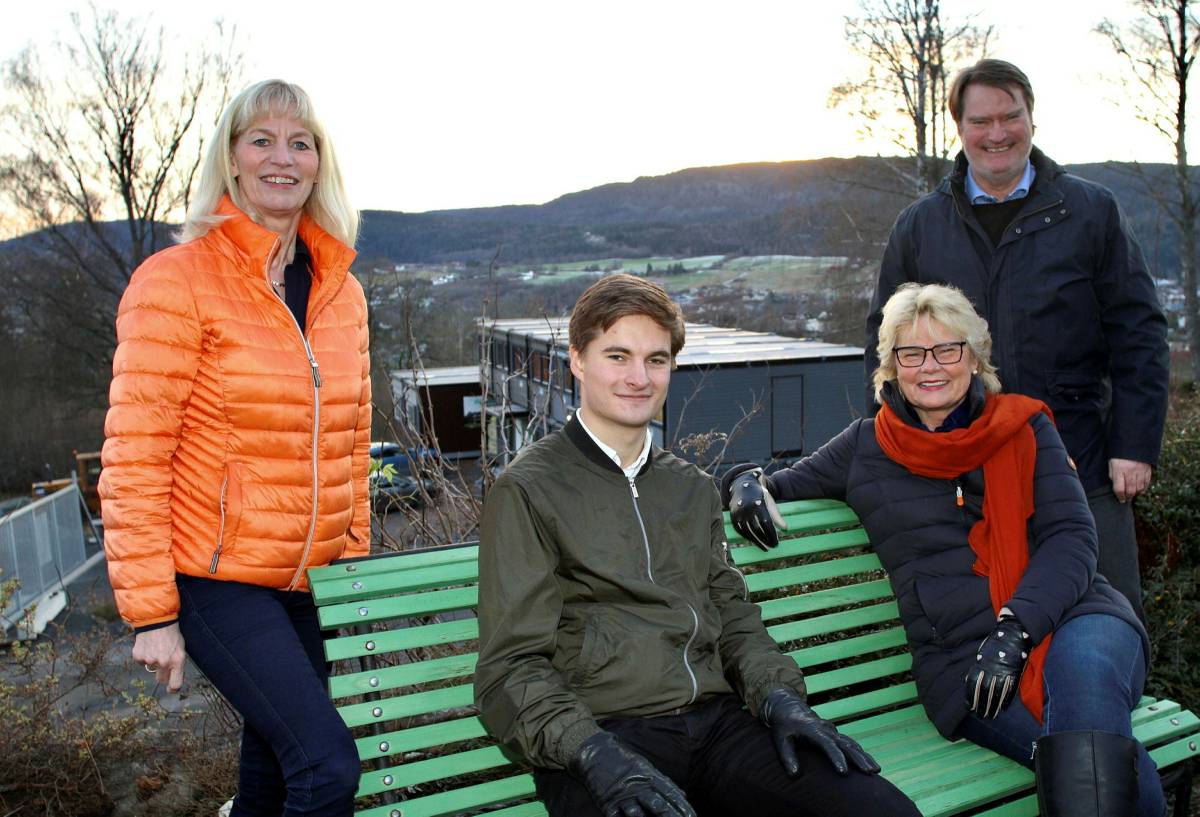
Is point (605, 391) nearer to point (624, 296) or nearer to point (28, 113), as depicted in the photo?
point (624, 296)

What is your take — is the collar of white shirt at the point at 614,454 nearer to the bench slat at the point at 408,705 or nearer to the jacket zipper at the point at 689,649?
the jacket zipper at the point at 689,649

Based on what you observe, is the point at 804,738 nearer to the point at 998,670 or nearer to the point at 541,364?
the point at 998,670

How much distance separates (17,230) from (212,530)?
105 feet

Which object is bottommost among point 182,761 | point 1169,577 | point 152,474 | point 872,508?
point 182,761

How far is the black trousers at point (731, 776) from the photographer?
234 cm

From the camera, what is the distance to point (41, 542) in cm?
2127

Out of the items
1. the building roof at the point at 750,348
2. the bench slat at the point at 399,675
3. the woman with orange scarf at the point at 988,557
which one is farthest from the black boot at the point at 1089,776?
the building roof at the point at 750,348

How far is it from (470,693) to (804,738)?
3.17 ft

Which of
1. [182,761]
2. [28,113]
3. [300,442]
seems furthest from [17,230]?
[300,442]

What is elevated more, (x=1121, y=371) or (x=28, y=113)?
(x=28, y=113)

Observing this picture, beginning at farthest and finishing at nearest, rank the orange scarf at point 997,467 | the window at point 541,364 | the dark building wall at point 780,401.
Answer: the dark building wall at point 780,401 → the window at point 541,364 → the orange scarf at point 997,467

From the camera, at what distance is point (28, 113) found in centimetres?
2764

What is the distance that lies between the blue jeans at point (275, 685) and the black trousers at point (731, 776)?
514 mm

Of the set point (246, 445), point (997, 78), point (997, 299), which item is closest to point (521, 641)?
point (246, 445)
